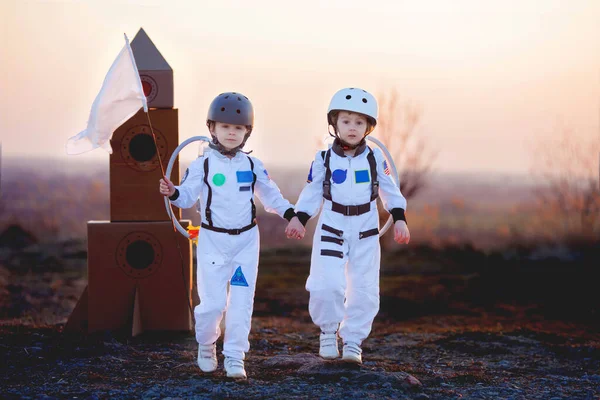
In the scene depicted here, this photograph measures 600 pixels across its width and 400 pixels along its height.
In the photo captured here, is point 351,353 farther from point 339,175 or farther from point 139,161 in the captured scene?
point 139,161

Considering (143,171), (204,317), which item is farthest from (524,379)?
(143,171)

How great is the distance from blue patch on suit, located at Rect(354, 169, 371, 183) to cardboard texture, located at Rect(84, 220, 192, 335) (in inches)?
76.0

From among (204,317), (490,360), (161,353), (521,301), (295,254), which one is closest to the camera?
(204,317)

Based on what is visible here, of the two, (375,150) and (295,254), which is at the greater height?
(375,150)

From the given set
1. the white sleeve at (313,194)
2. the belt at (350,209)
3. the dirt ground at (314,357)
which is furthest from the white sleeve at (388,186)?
the dirt ground at (314,357)

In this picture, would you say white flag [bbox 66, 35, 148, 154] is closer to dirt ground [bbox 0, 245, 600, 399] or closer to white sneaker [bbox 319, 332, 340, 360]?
dirt ground [bbox 0, 245, 600, 399]

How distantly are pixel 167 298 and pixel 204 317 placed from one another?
1675mm

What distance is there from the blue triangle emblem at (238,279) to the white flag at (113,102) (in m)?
1.32

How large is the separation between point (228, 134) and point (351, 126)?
784 mm

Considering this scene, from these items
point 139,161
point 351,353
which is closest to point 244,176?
point 351,353

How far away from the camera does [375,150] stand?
5.50 meters

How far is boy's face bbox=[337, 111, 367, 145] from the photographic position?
5.32m

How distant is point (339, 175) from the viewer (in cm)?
529

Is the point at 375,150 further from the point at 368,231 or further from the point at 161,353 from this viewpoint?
the point at 161,353
